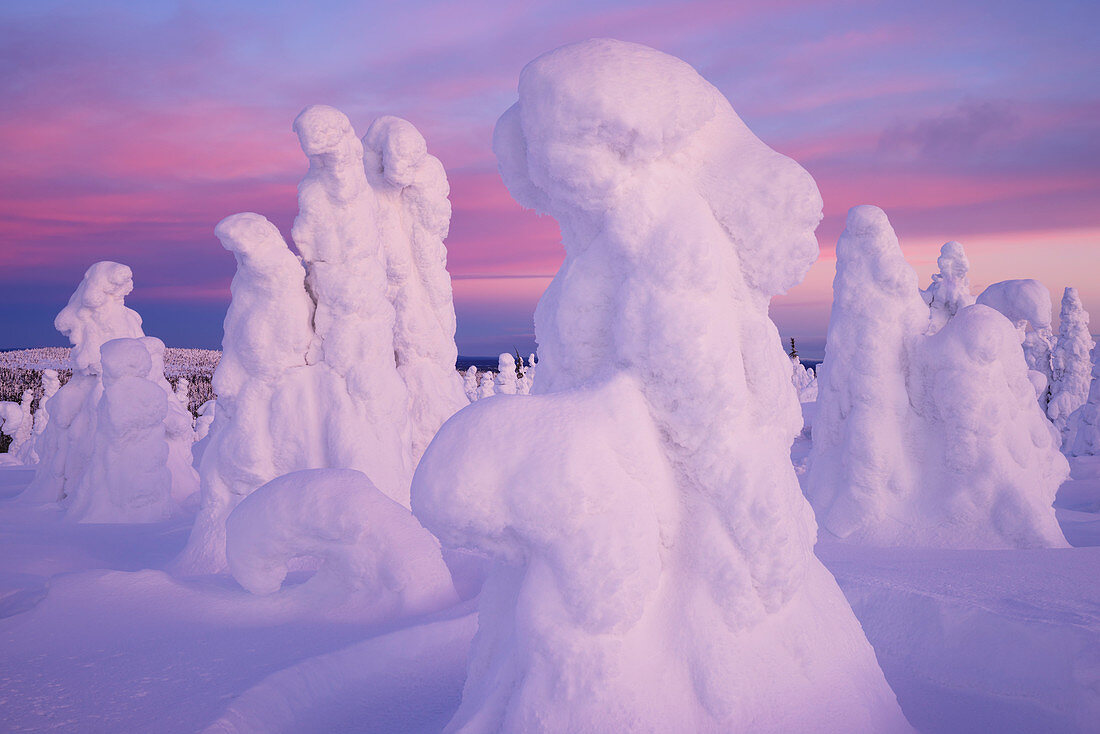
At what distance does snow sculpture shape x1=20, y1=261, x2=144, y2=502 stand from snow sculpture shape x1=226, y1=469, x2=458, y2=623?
343 inches

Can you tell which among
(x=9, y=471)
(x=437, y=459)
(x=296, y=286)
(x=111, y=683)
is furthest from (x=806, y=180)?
(x=9, y=471)

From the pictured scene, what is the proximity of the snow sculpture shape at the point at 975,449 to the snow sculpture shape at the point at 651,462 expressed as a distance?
4524 mm

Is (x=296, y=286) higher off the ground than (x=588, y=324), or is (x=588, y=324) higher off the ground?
(x=296, y=286)

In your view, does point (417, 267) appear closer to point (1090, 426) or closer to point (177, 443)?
point (177, 443)

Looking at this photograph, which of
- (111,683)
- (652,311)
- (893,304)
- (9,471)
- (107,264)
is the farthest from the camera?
(9,471)

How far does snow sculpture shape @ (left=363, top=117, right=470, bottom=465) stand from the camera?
32.8 feet

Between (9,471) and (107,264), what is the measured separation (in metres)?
9.65

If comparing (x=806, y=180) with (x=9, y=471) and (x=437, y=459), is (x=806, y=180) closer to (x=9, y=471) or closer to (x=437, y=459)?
(x=437, y=459)

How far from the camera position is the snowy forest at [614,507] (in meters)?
2.83

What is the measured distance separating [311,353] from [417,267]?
3.03 meters

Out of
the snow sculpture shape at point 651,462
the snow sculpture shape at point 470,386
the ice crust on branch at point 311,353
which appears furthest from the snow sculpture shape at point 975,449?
the snow sculpture shape at point 470,386

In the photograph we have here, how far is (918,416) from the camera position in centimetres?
746

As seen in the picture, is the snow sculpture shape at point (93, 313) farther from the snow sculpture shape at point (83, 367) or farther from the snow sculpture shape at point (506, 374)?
the snow sculpture shape at point (506, 374)

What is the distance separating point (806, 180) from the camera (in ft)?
10.0
